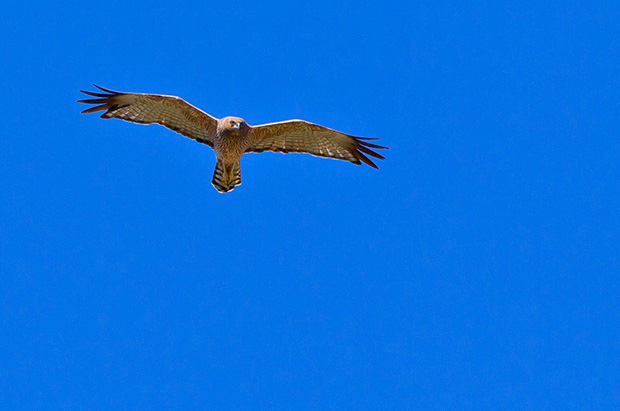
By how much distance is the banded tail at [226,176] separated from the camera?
1560 centimetres

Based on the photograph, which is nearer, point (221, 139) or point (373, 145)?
point (221, 139)

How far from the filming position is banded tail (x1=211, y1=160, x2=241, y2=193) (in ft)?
51.2

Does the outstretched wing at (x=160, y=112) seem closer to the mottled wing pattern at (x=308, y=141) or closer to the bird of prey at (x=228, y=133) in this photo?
the bird of prey at (x=228, y=133)

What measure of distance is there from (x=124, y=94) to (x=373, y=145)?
5.15 m

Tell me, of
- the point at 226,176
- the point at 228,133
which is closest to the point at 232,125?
the point at 228,133

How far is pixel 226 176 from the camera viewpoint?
15.8 meters

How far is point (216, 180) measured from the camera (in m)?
15.9

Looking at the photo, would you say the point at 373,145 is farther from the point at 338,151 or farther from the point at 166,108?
the point at 166,108

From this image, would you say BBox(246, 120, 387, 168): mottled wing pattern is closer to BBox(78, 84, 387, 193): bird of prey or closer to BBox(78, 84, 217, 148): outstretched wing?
BBox(78, 84, 387, 193): bird of prey

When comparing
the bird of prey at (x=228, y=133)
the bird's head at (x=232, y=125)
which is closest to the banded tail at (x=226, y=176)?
the bird of prey at (x=228, y=133)

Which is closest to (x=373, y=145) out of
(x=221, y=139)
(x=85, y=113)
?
(x=221, y=139)

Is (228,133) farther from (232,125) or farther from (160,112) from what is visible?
(160,112)

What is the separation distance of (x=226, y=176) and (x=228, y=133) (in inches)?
52.8

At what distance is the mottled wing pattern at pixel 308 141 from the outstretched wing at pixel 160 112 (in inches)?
38.9
